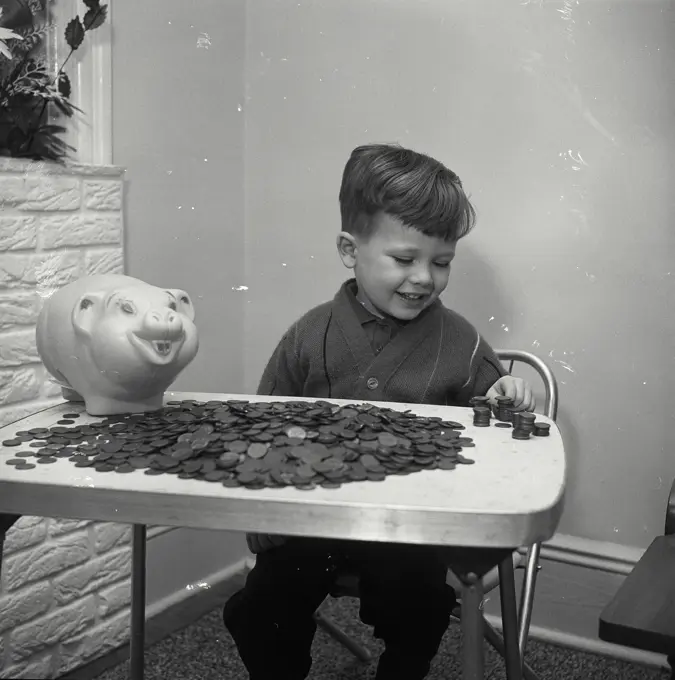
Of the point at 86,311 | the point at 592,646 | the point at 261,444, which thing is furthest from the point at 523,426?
the point at 592,646

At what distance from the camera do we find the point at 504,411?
3.71 ft

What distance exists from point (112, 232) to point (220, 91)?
481mm

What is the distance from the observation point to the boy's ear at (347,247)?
4.68 feet

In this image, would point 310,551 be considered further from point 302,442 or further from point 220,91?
point 220,91

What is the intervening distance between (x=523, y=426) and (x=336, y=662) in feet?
3.08

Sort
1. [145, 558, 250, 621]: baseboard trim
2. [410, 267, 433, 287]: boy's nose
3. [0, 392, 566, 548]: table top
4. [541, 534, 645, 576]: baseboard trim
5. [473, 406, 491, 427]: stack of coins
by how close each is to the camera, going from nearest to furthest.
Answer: [0, 392, 566, 548]: table top, [473, 406, 491, 427]: stack of coins, [410, 267, 433, 287]: boy's nose, [541, 534, 645, 576]: baseboard trim, [145, 558, 250, 621]: baseboard trim

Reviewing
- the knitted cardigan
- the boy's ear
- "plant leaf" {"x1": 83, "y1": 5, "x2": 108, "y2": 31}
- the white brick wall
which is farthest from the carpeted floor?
"plant leaf" {"x1": 83, "y1": 5, "x2": 108, "y2": 31}

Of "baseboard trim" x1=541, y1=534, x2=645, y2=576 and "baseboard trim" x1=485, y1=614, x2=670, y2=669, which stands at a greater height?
"baseboard trim" x1=541, y1=534, x2=645, y2=576

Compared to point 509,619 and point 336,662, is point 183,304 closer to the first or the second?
point 509,619

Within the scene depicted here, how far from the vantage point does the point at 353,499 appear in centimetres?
79

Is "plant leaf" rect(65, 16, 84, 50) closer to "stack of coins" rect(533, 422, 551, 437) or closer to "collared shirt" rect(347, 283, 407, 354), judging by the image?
"collared shirt" rect(347, 283, 407, 354)

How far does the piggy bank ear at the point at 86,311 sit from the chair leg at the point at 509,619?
1.88 feet

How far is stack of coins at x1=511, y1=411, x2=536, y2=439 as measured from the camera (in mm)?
1026

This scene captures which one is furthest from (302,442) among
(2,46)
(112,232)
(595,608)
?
(595,608)
